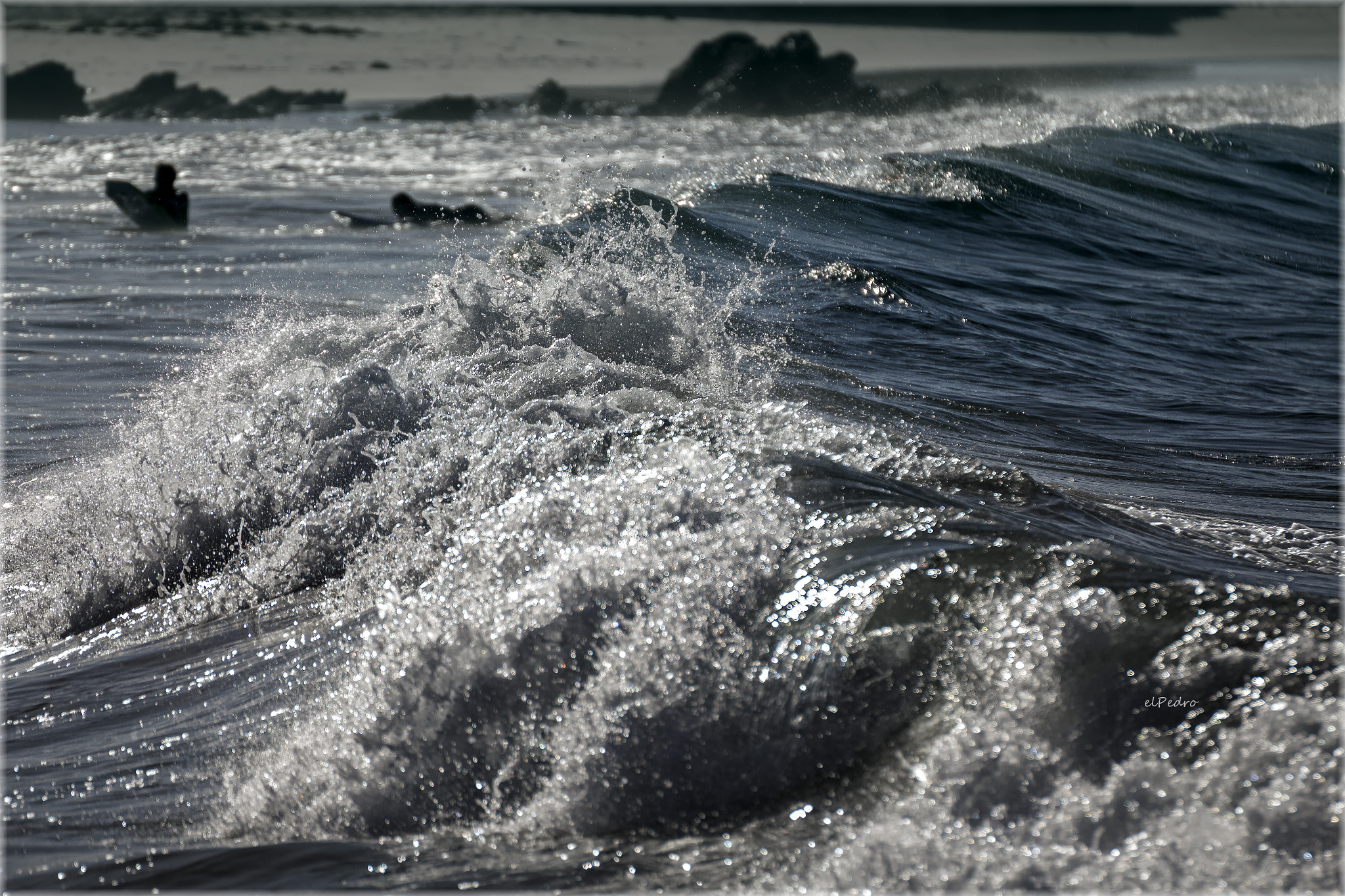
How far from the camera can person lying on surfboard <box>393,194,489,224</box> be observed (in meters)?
14.1

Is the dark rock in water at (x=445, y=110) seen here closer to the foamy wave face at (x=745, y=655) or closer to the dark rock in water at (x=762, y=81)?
the dark rock in water at (x=762, y=81)

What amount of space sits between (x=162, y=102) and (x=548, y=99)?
12079 mm

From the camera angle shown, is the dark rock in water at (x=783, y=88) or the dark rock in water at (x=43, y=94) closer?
the dark rock in water at (x=43, y=94)

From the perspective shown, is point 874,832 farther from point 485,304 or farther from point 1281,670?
point 485,304

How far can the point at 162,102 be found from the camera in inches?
1375

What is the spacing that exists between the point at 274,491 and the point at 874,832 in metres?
2.95

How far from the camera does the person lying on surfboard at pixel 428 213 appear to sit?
553 inches

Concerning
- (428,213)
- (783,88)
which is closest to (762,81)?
(783,88)

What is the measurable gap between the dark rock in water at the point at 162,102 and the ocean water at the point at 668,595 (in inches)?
1172

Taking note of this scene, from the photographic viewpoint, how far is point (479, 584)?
3.12m

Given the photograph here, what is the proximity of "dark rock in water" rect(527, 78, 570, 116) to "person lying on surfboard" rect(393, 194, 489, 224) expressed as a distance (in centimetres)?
2303

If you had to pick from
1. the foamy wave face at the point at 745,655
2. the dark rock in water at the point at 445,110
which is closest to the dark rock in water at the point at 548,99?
the dark rock in water at the point at 445,110

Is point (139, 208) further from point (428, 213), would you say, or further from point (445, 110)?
point (445, 110)

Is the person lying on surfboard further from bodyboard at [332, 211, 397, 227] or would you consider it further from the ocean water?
the ocean water
